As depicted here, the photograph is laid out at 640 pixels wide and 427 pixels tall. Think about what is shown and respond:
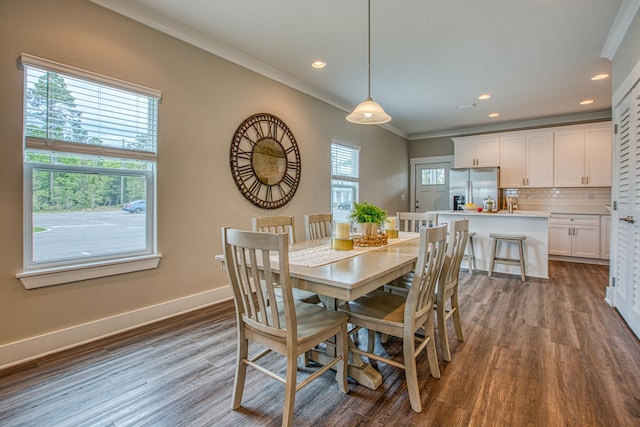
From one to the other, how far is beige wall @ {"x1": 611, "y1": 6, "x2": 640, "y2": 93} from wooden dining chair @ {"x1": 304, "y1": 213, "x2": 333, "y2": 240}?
111 inches

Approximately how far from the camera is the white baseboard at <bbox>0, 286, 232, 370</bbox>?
6.85 ft

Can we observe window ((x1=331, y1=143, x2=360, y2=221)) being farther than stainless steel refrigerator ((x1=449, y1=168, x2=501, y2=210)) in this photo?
No

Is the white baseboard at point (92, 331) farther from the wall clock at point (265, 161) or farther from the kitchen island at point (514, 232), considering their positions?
the kitchen island at point (514, 232)

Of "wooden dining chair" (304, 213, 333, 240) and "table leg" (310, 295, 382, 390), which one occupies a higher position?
"wooden dining chair" (304, 213, 333, 240)

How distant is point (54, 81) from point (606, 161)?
7.42 meters

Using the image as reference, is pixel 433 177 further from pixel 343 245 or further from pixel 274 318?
pixel 274 318

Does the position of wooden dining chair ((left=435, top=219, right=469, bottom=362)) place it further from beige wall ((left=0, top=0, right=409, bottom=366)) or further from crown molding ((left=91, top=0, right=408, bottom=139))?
crown molding ((left=91, top=0, right=408, bottom=139))

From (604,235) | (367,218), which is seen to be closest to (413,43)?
(367,218)

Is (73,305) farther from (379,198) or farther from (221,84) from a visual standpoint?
(379,198)

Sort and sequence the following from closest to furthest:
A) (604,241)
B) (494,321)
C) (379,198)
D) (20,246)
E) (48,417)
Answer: (48,417) → (20,246) → (494,321) → (604,241) → (379,198)

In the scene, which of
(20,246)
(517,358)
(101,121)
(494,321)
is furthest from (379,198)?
(20,246)

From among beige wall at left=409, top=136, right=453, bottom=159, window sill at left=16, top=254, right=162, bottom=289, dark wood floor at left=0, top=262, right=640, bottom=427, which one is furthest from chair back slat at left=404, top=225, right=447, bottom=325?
beige wall at left=409, top=136, right=453, bottom=159

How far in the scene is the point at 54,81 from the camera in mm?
2223

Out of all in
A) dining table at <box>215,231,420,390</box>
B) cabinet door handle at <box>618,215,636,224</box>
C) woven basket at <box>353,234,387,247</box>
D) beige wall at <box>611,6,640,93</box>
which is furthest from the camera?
cabinet door handle at <box>618,215,636,224</box>
